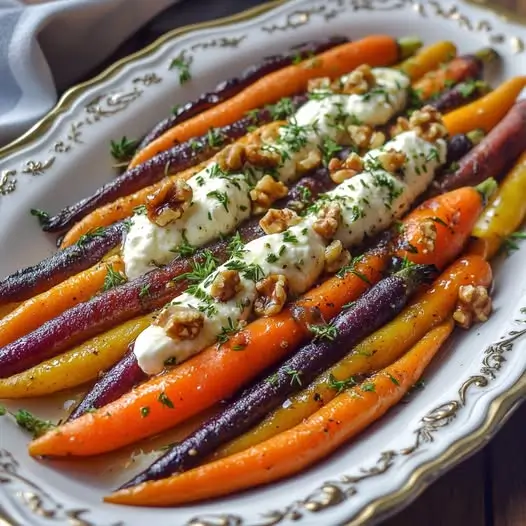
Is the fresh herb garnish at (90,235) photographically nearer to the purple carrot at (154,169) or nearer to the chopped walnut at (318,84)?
the purple carrot at (154,169)

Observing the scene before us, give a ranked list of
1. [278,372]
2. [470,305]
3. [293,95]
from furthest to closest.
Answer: [293,95], [470,305], [278,372]

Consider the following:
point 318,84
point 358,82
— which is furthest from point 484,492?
point 318,84

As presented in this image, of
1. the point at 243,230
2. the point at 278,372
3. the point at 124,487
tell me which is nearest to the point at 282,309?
the point at 278,372

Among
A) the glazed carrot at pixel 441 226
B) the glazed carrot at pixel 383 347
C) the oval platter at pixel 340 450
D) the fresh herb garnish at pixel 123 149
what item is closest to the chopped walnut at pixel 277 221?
the glazed carrot at pixel 441 226

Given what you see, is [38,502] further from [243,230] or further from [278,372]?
[243,230]

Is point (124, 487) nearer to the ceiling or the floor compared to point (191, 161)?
nearer to the floor

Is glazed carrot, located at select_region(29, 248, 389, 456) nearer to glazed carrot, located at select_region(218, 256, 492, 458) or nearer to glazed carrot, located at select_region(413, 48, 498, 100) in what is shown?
glazed carrot, located at select_region(218, 256, 492, 458)
